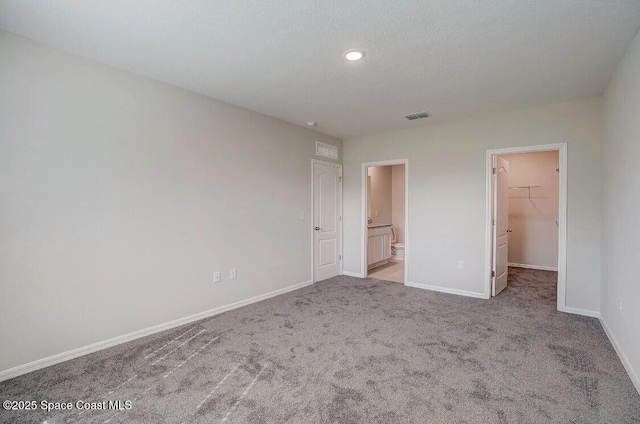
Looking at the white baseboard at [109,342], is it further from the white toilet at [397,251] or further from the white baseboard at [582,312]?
the white toilet at [397,251]

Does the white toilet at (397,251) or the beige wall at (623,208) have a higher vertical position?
the beige wall at (623,208)

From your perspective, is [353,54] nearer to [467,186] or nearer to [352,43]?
[352,43]

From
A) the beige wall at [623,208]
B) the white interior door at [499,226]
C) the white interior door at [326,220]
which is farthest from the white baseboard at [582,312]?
the white interior door at [326,220]

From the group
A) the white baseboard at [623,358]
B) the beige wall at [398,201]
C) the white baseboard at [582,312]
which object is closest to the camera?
the white baseboard at [623,358]

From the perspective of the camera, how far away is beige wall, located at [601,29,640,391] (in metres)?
2.19

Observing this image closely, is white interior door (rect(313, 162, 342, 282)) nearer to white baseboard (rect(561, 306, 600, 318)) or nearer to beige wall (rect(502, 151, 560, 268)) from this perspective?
white baseboard (rect(561, 306, 600, 318))

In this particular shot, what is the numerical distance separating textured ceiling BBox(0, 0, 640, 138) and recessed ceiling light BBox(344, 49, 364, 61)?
2.7 inches

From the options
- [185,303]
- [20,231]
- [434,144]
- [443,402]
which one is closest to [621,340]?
[443,402]

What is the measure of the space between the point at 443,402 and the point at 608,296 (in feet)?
7.63

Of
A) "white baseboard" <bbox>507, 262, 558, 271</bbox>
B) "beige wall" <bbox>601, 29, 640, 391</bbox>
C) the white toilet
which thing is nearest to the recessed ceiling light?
"beige wall" <bbox>601, 29, 640, 391</bbox>

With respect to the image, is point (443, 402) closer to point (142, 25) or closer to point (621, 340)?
point (621, 340)

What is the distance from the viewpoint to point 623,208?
250 cm

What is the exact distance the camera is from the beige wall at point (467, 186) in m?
3.51

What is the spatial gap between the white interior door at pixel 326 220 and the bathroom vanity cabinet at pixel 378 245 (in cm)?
69
